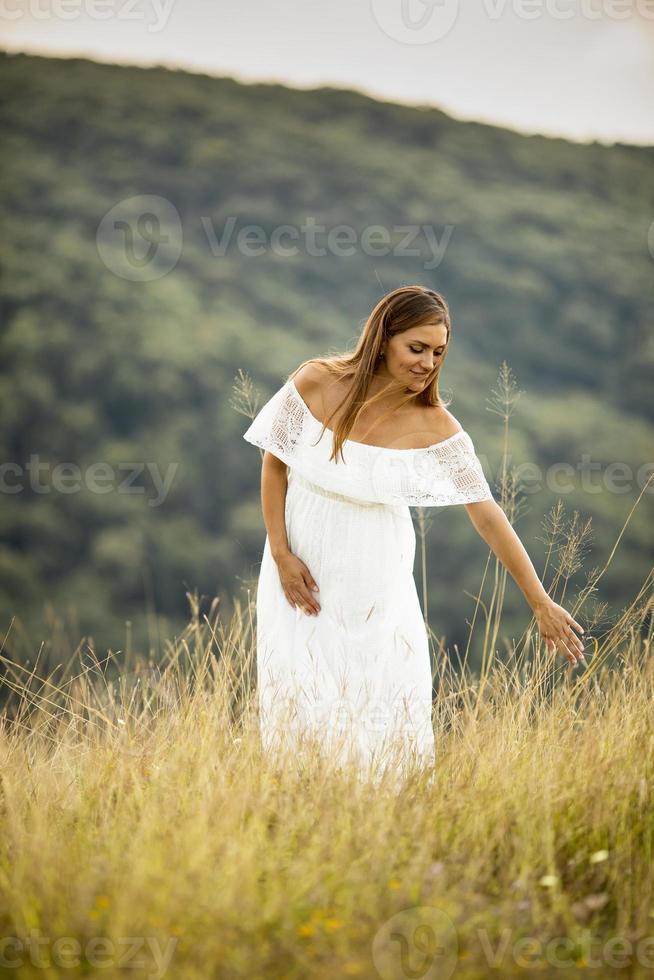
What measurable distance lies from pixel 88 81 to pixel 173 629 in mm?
22248

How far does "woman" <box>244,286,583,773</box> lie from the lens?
129 inches

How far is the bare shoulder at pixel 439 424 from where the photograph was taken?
3369mm

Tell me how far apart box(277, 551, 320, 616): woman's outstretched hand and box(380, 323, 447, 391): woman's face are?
68 centimetres

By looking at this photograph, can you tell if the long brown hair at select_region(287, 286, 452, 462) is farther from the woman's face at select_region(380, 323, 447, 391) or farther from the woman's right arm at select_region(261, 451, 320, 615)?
the woman's right arm at select_region(261, 451, 320, 615)

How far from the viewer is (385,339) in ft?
10.9

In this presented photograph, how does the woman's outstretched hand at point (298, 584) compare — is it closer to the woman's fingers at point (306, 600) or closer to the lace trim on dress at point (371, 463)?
the woman's fingers at point (306, 600)

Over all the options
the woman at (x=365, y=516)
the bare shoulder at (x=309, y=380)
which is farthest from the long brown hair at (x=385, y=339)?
the bare shoulder at (x=309, y=380)

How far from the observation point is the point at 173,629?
25.2 metres

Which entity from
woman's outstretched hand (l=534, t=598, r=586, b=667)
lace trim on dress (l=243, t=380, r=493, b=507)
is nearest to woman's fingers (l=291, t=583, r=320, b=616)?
lace trim on dress (l=243, t=380, r=493, b=507)

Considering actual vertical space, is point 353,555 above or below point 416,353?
below

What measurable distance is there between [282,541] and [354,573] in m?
0.26

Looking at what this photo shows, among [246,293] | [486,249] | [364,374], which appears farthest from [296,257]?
[364,374]

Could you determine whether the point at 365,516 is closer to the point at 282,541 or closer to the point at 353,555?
the point at 353,555

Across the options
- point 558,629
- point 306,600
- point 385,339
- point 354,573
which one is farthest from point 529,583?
point 385,339
